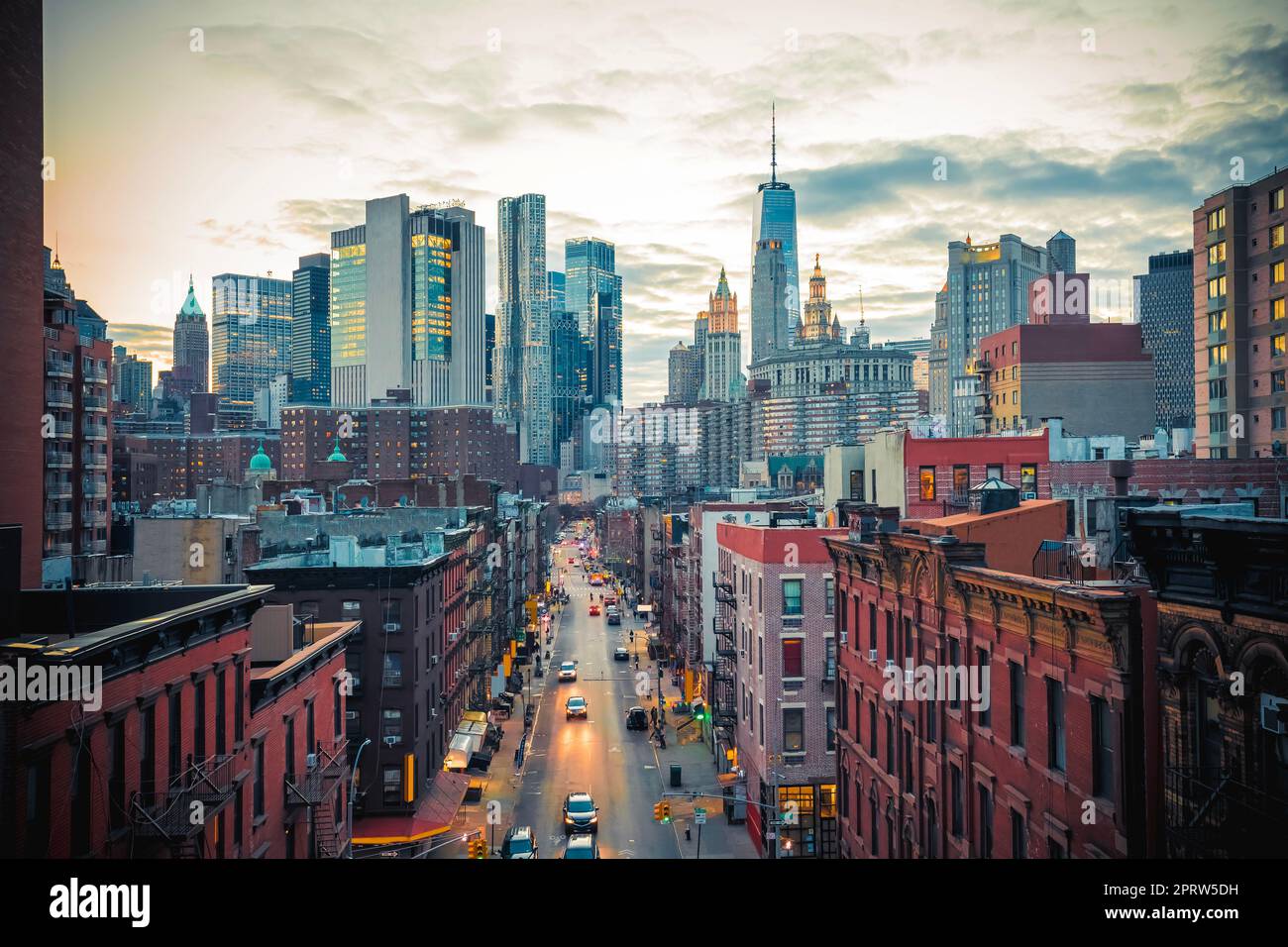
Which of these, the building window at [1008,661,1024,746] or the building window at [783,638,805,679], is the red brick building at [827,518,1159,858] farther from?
the building window at [783,638,805,679]

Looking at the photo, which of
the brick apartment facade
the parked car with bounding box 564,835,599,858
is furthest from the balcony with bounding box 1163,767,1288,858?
the brick apartment facade

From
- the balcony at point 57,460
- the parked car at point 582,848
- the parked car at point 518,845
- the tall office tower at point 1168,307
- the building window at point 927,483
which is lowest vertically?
the parked car at point 518,845

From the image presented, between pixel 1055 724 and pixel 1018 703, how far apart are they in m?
1.56

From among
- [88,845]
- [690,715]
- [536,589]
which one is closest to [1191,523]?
[88,845]

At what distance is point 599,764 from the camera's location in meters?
49.2

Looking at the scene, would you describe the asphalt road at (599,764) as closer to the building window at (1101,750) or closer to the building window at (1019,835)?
the building window at (1019,835)

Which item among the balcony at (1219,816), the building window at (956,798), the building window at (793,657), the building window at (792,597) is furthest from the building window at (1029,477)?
the balcony at (1219,816)

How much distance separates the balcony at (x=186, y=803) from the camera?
577 inches

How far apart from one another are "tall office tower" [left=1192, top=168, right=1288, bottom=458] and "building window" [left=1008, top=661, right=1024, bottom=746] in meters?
42.3

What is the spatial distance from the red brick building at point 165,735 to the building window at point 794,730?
57.6ft

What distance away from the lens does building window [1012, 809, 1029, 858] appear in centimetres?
1680

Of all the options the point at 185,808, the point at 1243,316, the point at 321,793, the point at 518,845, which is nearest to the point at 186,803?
the point at 185,808

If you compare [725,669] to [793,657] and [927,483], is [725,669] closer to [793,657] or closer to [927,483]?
[793,657]
